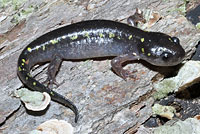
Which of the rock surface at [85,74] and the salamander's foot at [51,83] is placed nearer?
the rock surface at [85,74]

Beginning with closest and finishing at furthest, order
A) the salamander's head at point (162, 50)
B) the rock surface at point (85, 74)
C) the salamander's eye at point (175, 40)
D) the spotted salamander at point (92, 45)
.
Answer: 1. the rock surface at point (85, 74)
2. the salamander's head at point (162, 50)
3. the salamander's eye at point (175, 40)
4. the spotted salamander at point (92, 45)

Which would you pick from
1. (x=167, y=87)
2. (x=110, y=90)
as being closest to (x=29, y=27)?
(x=110, y=90)

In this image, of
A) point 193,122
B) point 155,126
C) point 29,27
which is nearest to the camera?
point 193,122

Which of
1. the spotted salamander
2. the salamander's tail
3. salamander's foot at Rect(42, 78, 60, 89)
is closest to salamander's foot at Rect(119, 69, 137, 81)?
the spotted salamander

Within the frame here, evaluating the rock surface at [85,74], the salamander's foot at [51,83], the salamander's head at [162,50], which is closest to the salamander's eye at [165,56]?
the salamander's head at [162,50]

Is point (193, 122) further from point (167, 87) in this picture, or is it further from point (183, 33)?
point (183, 33)

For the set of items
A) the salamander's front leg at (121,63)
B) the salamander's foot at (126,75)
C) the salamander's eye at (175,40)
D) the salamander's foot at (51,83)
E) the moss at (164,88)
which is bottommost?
the moss at (164,88)

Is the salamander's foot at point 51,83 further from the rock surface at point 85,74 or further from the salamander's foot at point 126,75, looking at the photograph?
the salamander's foot at point 126,75
